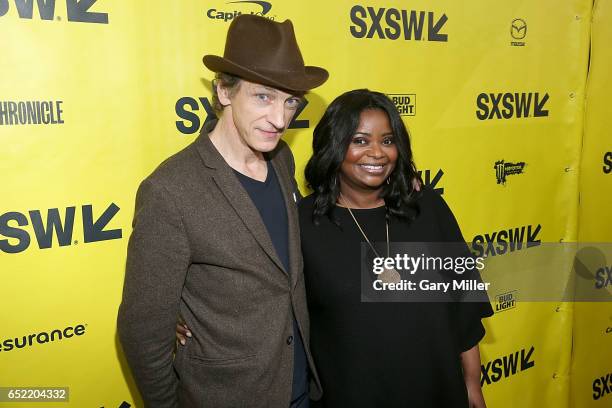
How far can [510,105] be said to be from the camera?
2457 millimetres

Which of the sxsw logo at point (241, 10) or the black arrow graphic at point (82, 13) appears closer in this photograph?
the black arrow graphic at point (82, 13)

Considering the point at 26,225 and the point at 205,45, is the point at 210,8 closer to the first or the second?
the point at 205,45

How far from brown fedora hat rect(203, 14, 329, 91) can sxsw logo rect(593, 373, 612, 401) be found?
2.49 m

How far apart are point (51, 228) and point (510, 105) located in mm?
1978

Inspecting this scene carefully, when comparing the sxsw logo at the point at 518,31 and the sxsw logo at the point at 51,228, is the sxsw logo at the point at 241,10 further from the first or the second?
the sxsw logo at the point at 518,31

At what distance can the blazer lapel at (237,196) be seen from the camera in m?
1.33

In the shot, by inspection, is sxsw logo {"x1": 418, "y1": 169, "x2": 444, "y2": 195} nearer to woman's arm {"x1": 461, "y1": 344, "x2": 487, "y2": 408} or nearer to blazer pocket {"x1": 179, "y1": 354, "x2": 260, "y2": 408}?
woman's arm {"x1": 461, "y1": 344, "x2": 487, "y2": 408}

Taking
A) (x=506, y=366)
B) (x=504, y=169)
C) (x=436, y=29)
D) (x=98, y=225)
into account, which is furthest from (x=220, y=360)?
(x=506, y=366)

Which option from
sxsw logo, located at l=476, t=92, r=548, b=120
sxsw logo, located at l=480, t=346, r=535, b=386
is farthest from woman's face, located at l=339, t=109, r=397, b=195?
sxsw logo, located at l=480, t=346, r=535, b=386

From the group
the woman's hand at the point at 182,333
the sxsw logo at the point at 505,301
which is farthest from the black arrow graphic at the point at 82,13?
the sxsw logo at the point at 505,301

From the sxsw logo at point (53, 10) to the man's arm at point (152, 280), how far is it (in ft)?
2.17

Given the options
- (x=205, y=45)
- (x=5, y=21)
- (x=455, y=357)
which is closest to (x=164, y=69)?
(x=205, y=45)

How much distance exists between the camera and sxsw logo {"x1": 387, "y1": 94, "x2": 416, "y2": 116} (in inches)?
86.0

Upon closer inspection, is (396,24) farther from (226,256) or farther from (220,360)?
(220,360)
